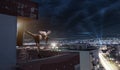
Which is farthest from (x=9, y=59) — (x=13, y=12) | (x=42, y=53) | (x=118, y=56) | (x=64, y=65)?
(x=118, y=56)

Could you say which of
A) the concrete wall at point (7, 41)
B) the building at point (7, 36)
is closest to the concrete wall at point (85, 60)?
the building at point (7, 36)

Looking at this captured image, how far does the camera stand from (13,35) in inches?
822

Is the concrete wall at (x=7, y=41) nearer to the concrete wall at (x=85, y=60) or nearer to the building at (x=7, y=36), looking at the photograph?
the building at (x=7, y=36)

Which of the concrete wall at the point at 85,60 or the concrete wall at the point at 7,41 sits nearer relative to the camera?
the concrete wall at the point at 7,41

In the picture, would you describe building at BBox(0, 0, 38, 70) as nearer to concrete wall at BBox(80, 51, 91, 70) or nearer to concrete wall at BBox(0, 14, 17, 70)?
concrete wall at BBox(0, 14, 17, 70)

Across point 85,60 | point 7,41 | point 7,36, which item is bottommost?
point 85,60

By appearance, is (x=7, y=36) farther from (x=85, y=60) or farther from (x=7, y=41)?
(x=85, y=60)

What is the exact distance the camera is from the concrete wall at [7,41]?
64.5 feet

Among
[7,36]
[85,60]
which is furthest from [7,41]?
[85,60]

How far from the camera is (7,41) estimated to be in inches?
796

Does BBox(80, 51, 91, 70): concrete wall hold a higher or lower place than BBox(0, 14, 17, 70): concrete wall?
lower

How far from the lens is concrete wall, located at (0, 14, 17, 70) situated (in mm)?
19656

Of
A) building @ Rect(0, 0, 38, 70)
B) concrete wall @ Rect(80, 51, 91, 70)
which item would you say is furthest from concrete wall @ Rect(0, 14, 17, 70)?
concrete wall @ Rect(80, 51, 91, 70)

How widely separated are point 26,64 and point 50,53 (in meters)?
11.1
